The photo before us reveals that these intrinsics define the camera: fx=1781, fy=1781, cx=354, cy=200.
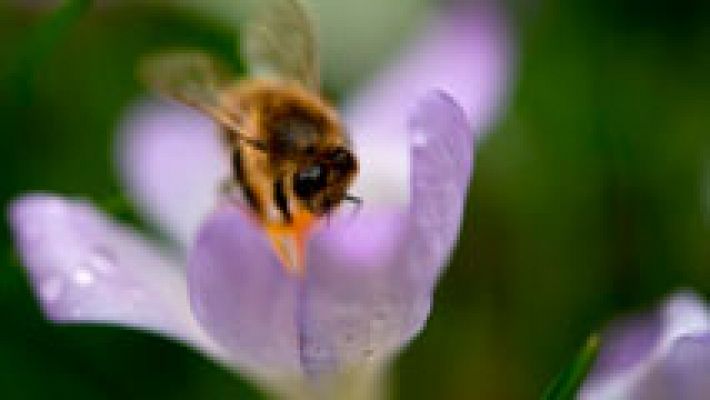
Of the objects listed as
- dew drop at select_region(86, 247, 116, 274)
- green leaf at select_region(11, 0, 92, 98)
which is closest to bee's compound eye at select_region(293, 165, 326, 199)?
dew drop at select_region(86, 247, 116, 274)

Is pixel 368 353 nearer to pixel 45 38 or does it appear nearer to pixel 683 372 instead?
pixel 683 372

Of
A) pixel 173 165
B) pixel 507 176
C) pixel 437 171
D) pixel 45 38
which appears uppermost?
pixel 437 171

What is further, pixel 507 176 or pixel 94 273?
pixel 507 176

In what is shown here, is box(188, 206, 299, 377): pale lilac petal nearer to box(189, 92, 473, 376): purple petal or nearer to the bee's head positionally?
box(189, 92, 473, 376): purple petal

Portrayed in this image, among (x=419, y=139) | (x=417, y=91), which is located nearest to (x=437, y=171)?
(x=419, y=139)

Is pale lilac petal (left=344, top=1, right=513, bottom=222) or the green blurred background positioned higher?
pale lilac petal (left=344, top=1, right=513, bottom=222)
